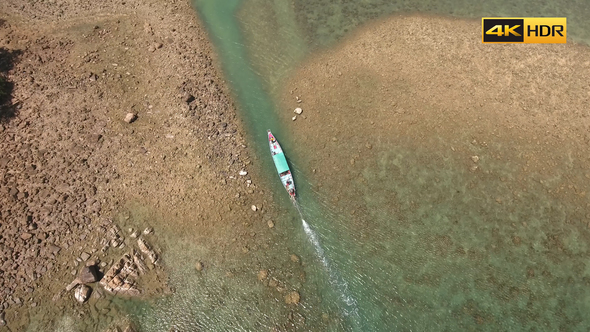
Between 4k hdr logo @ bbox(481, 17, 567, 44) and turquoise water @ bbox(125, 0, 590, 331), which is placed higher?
4k hdr logo @ bbox(481, 17, 567, 44)

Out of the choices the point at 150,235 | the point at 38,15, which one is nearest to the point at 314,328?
the point at 150,235

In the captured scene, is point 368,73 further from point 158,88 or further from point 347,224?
point 158,88

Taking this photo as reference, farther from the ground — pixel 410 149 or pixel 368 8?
pixel 368 8

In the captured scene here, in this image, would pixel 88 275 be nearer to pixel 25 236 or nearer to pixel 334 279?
pixel 25 236

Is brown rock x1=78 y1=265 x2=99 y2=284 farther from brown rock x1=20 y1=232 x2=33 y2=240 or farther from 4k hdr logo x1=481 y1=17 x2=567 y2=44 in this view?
4k hdr logo x1=481 y1=17 x2=567 y2=44

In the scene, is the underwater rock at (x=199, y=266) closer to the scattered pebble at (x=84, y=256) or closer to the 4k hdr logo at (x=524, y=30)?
the scattered pebble at (x=84, y=256)

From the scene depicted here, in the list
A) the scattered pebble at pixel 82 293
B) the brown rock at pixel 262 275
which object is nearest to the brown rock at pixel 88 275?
the scattered pebble at pixel 82 293

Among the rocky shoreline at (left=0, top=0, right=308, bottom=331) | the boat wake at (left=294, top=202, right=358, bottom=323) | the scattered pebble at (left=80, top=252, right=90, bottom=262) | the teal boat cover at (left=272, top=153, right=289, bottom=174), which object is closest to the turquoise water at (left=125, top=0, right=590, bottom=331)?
the boat wake at (left=294, top=202, right=358, bottom=323)
